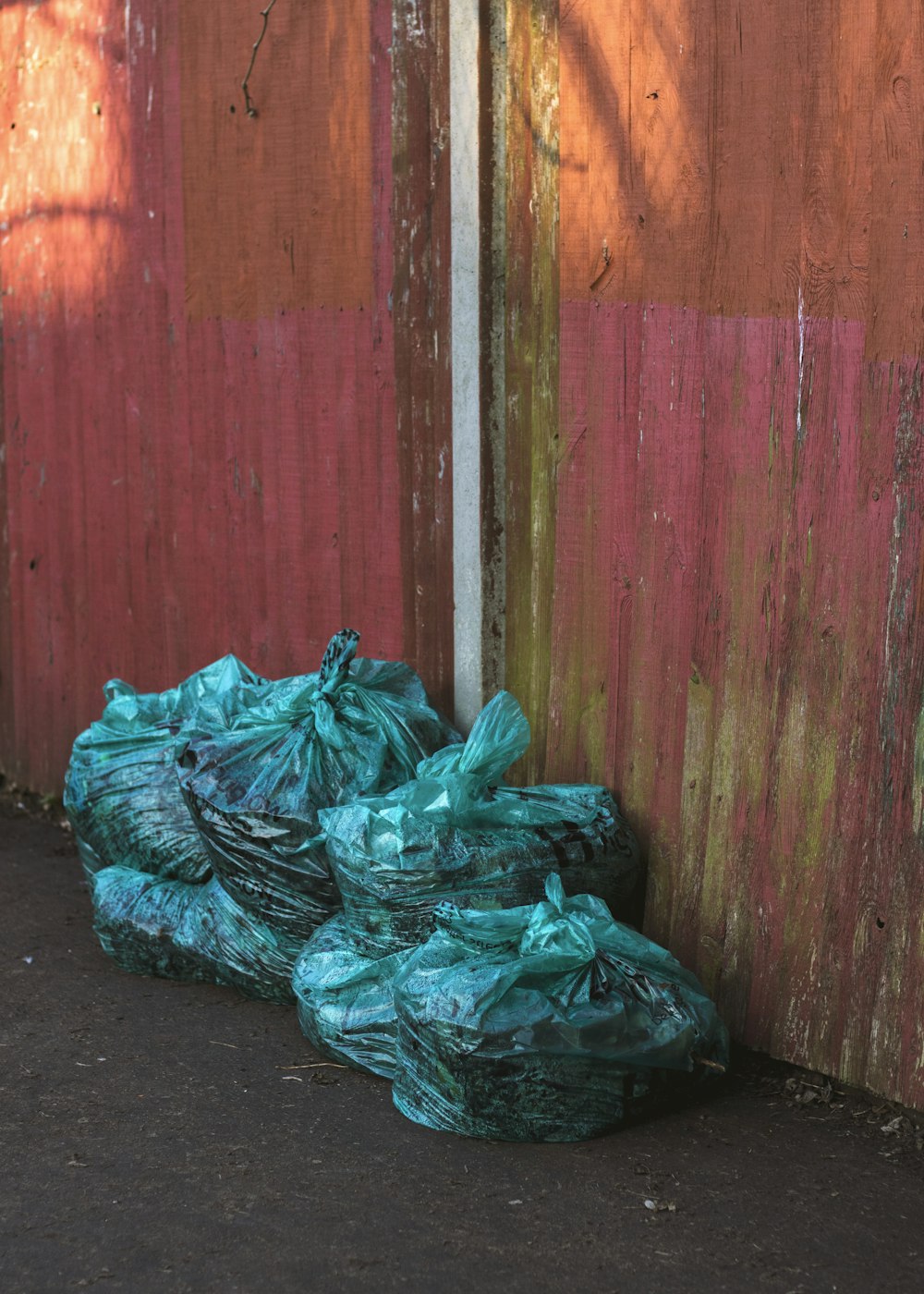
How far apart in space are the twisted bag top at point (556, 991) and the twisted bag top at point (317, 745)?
603 millimetres

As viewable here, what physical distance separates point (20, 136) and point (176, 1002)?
3.45 meters

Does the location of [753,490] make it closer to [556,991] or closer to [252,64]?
[556,991]

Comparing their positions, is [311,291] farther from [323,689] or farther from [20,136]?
[20,136]

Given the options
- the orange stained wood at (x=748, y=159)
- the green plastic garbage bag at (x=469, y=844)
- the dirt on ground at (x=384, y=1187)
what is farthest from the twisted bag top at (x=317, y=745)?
the orange stained wood at (x=748, y=159)

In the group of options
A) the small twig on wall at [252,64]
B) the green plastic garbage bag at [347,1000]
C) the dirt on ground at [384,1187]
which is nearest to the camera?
the dirt on ground at [384,1187]

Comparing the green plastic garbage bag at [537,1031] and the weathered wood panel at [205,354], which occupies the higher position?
the weathered wood panel at [205,354]

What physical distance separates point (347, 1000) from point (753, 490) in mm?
1485

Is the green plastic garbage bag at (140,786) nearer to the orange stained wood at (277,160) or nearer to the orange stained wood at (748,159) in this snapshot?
the orange stained wood at (277,160)

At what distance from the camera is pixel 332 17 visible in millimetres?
4469

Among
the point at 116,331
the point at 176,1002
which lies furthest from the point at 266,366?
the point at 176,1002

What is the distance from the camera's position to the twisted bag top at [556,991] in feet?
10.1

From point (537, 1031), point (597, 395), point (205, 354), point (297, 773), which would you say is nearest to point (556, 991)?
point (537, 1031)

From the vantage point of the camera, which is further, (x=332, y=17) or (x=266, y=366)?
(x=266, y=366)

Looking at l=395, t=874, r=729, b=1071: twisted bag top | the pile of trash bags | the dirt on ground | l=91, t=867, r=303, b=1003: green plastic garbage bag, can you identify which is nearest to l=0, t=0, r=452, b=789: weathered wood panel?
the pile of trash bags
